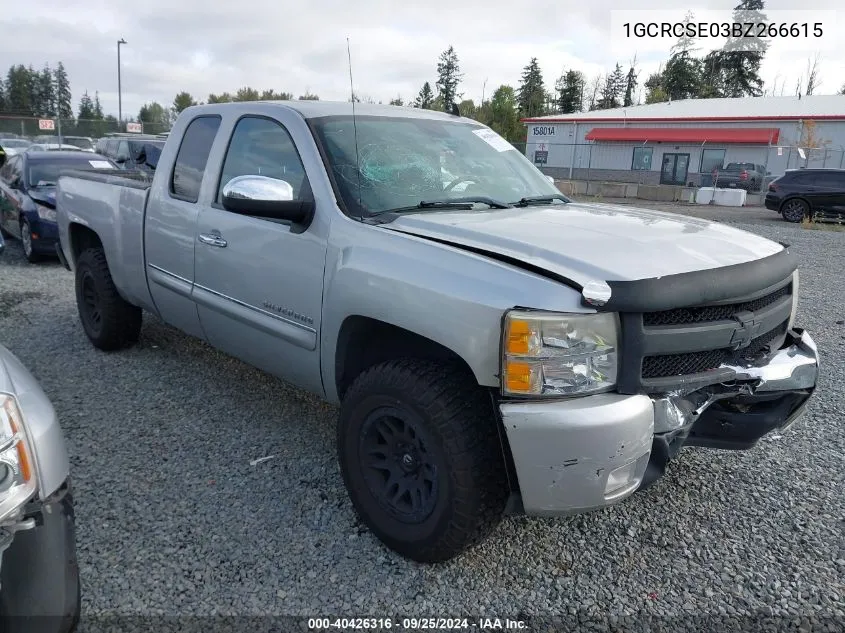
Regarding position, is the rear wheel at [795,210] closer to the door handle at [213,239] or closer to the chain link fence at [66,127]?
the door handle at [213,239]

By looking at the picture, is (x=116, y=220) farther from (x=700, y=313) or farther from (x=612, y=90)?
(x=612, y=90)

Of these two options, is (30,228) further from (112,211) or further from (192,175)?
(192,175)

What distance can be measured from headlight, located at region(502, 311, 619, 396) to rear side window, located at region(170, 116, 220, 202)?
2.43 m

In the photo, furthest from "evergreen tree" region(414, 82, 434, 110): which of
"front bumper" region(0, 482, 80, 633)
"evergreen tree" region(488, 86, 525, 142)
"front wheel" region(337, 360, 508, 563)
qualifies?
"evergreen tree" region(488, 86, 525, 142)

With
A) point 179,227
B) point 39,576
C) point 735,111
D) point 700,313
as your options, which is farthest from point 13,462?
point 735,111

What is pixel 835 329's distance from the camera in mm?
6426

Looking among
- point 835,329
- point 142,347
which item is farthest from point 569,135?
point 142,347

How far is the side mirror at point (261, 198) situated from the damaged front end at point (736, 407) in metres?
1.73

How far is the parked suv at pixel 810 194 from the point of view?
1786cm

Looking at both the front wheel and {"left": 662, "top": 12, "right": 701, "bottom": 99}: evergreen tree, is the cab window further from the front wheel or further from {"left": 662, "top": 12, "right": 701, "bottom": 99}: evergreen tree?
{"left": 662, "top": 12, "right": 701, "bottom": 99}: evergreen tree

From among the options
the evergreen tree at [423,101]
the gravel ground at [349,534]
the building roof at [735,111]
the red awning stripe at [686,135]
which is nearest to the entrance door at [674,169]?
the red awning stripe at [686,135]

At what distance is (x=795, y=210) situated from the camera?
61.1ft

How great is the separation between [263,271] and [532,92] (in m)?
65.4

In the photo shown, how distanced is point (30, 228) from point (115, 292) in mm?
4722
